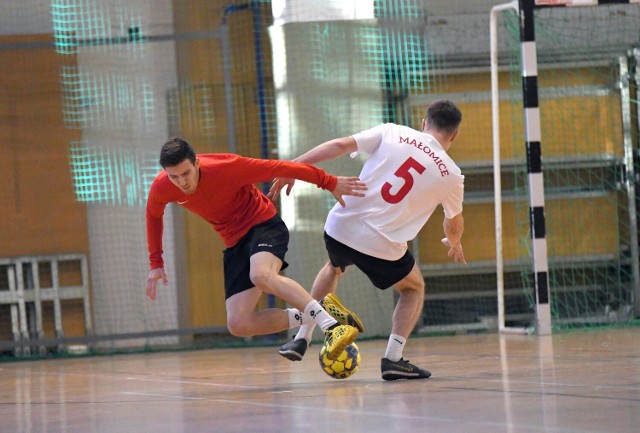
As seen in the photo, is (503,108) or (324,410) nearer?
(324,410)

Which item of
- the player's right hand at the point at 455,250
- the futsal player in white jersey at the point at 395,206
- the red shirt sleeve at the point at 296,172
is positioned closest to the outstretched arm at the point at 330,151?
the futsal player in white jersey at the point at 395,206

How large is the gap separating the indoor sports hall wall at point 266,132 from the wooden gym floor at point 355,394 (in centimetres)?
178

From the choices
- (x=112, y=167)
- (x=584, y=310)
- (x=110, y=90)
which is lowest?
(x=584, y=310)

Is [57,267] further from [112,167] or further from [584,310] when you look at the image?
[584,310]

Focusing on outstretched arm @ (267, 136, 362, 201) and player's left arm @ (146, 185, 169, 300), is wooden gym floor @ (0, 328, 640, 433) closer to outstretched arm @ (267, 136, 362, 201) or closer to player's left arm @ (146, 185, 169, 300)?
player's left arm @ (146, 185, 169, 300)

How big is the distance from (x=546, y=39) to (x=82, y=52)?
432cm

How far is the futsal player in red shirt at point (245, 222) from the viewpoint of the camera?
17.4 feet

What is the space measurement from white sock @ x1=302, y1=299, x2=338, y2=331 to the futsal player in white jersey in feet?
0.79

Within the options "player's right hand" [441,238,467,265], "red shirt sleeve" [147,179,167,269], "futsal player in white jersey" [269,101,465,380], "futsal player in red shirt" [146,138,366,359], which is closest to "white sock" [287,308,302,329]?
"futsal player in red shirt" [146,138,366,359]

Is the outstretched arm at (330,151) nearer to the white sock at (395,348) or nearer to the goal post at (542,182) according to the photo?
the white sock at (395,348)

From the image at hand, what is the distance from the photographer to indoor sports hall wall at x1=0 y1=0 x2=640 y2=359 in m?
9.83

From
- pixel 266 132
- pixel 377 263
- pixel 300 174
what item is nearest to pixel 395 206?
pixel 377 263

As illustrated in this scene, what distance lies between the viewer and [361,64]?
9.87 m

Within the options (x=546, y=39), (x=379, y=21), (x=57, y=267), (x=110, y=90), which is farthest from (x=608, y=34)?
(x=57, y=267)
